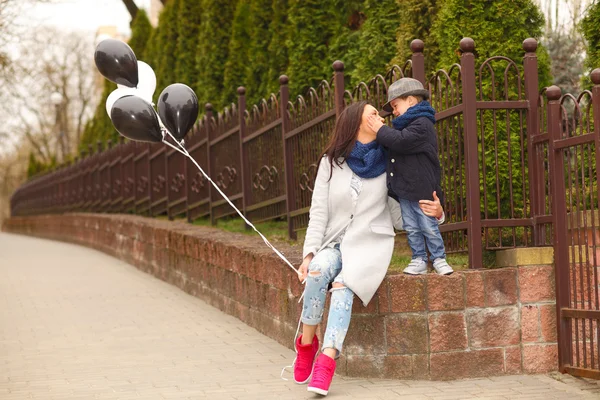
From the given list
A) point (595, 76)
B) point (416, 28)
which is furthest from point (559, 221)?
point (416, 28)

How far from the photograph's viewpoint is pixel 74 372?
648cm

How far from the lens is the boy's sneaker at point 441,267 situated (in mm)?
5766

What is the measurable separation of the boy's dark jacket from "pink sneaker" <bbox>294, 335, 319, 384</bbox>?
1.12 metres

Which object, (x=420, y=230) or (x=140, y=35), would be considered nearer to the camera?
(x=420, y=230)

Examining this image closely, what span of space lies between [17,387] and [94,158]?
1470 centimetres

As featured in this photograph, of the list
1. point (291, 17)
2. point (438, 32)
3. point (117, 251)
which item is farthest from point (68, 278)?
point (438, 32)

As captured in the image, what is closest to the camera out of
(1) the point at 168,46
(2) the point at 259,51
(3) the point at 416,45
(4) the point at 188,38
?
(3) the point at 416,45

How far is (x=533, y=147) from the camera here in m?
6.09

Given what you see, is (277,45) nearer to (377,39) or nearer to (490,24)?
(377,39)

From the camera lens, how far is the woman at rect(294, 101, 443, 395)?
18.5 feet

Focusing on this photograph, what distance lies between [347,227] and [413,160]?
23.3 inches

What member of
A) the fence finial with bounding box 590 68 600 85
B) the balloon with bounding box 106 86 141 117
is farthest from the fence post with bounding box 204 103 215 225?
the fence finial with bounding box 590 68 600 85

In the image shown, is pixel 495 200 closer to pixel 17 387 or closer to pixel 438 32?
pixel 438 32

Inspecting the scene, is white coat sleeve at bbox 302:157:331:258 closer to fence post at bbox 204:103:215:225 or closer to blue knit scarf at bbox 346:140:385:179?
blue knit scarf at bbox 346:140:385:179
